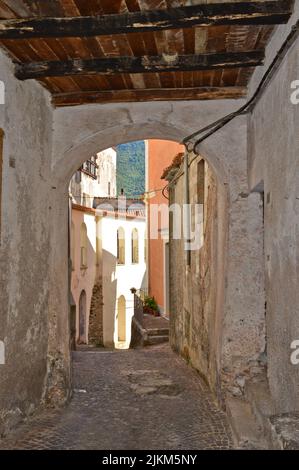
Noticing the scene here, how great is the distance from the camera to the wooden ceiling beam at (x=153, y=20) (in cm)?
348

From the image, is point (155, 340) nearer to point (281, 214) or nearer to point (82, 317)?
point (82, 317)

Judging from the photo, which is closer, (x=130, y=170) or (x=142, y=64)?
(x=142, y=64)

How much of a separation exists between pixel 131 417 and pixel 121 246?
2093cm

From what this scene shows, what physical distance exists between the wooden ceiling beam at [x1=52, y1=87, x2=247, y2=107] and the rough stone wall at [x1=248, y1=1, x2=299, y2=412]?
76 centimetres

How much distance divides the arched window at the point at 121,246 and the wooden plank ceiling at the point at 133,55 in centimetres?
2042

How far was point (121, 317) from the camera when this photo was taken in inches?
1015

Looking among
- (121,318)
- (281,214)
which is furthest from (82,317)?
(281,214)

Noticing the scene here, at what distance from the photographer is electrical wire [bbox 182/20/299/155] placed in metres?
3.36

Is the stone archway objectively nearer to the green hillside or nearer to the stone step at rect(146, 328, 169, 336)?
the stone step at rect(146, 328, 169, 336)

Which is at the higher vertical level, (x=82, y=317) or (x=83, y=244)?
(x=83, y=244)

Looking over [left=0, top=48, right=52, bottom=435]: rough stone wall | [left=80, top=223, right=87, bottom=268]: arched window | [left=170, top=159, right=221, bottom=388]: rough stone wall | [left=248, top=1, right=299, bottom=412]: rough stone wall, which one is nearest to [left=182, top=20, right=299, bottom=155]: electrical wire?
[left=248, top=1, right=299, bottom=412]: rough stone wall

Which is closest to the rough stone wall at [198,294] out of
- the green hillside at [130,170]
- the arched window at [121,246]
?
the arched window at [121,246]
